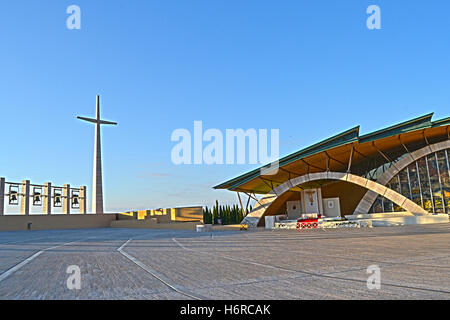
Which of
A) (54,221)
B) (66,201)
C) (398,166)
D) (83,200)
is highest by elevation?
(398,166)

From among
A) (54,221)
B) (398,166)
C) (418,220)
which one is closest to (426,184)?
(398,166)

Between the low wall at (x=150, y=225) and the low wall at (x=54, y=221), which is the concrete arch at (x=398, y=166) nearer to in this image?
the low wall at (x=150, y=225)

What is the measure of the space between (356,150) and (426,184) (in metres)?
7.73

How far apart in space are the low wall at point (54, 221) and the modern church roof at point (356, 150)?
19449 millimetres

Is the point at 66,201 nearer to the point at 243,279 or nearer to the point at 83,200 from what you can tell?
the point at 83,200

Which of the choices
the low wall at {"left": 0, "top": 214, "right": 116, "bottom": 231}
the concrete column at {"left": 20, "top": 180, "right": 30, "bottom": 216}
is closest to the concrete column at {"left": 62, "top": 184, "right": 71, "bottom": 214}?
the low wall at {"left": 0, "top": 214, "right": 116, "bottom": 231}

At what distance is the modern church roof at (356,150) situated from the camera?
3269 centimetres

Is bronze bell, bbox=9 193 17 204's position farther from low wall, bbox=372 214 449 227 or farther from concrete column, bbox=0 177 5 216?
low wall, bbox=372 214 449 227

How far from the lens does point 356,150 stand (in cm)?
3775

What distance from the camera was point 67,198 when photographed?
48.5 m
